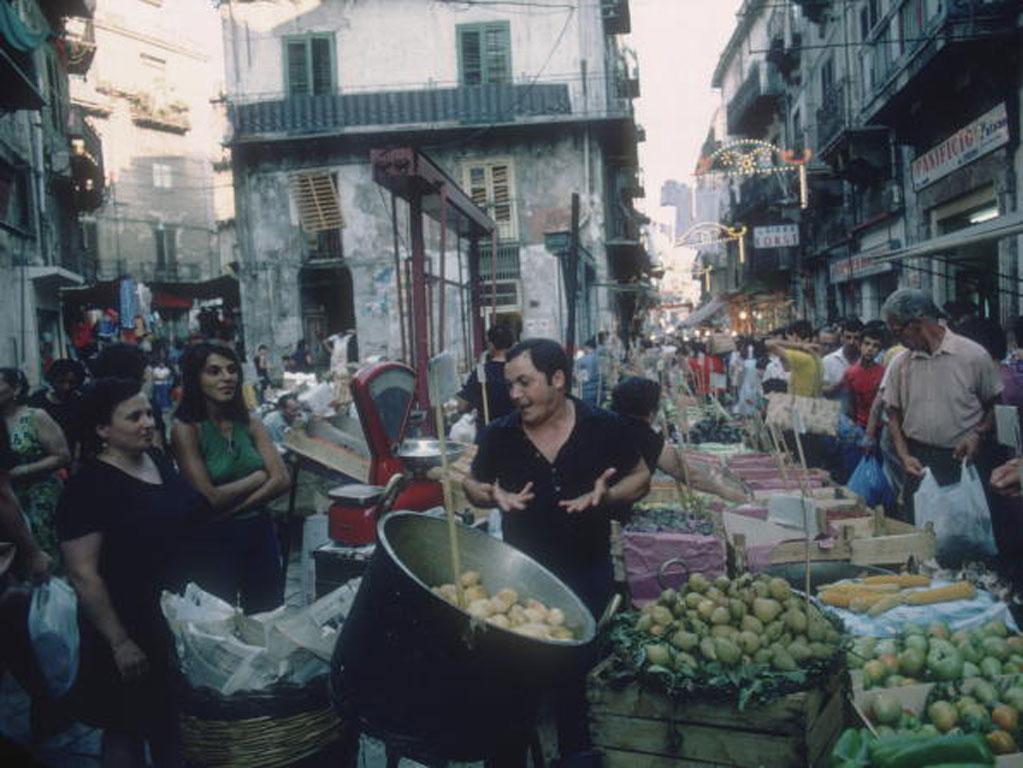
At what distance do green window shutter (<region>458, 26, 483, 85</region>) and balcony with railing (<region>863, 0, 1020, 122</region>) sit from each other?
11.9m

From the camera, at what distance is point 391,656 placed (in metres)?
2.66

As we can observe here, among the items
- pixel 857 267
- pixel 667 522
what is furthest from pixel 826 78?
pixel 667 522

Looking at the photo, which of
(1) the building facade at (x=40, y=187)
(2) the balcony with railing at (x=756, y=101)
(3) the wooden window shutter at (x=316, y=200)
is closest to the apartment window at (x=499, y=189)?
(3) the wooden window shutter at (x=316, y=200)

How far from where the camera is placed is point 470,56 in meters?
24.9

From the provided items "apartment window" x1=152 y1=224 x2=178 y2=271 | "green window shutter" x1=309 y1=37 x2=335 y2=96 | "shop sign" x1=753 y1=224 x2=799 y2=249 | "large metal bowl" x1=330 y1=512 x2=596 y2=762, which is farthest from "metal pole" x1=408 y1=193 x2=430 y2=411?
"apartment window" x1=152 y1=224 x2=178 y2=271

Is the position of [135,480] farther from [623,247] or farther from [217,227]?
[217,227]

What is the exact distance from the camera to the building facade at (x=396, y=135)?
2434 centimetres

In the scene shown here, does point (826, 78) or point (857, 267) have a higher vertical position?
point (826, 78)

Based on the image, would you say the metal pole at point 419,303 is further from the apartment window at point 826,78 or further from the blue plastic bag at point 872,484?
the apartment window at point 826,78

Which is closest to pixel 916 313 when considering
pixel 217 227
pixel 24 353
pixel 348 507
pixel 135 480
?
pixel 348 507

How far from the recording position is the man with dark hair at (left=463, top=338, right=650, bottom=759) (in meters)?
3.68

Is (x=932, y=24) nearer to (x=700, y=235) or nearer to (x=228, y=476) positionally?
(x=228, y=476)

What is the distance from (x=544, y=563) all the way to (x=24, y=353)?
16.0 m

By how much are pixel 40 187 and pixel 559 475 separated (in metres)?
19.1
